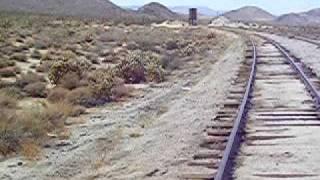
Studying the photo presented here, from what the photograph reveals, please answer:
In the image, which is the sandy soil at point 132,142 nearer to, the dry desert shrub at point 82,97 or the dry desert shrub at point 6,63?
the dry desert shrub at point 82,97

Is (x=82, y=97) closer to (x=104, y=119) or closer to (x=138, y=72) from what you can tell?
(x=104, y=119)

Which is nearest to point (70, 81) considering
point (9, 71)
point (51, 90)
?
point (51, 90)

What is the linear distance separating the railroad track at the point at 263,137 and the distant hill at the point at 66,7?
393ft

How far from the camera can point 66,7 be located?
166000mm

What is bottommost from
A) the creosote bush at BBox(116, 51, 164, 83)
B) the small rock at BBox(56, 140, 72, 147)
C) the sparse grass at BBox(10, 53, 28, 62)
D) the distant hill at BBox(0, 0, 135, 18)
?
the distant hill at BBox(0, 0, 135, 18)

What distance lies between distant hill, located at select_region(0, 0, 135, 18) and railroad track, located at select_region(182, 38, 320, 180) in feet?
393

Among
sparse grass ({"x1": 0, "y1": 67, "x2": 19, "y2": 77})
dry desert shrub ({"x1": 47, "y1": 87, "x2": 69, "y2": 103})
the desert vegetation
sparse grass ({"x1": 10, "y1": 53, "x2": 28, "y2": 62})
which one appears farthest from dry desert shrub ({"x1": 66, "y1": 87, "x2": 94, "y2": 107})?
sparse grass ({"x1": 10, "y1": 53, "x2": 28, "y2": 62})

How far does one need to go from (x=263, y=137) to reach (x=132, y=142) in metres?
2.61

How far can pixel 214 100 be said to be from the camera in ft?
54.4

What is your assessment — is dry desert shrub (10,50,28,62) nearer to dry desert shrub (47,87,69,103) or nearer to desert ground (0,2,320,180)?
desert ground (0,2,320,180)

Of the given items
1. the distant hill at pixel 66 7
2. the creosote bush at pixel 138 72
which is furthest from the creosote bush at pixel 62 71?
the distant hill at pixel 66 7

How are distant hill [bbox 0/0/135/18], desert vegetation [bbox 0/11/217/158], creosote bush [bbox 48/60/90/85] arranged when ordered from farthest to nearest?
distant hill [bbox 0/0/135/18] < creosote bush [bbox 48/60/90/85] < desert vegetation [bbox 0/11/217/158]

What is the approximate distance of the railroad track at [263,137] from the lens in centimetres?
898

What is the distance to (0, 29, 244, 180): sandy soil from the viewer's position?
10320mm
